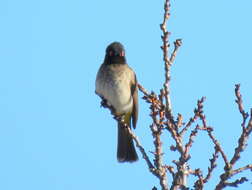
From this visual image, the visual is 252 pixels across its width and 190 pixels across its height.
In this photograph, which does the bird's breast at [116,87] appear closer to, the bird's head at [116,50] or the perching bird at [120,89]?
the perching bird at [120,89]

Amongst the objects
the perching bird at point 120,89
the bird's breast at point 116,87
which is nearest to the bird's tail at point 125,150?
the perching bird at point 120,89

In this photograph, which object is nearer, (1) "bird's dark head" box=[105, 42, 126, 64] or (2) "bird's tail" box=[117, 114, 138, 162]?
(1) "bird's dark head" box=[105, 42, 126, 64]

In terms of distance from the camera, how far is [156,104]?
4969 mm

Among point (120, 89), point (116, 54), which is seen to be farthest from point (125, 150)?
point (116, 54)

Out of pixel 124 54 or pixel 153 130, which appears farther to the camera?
pixel 124 54

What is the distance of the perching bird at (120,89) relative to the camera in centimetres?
784

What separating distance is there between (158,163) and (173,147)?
211mm

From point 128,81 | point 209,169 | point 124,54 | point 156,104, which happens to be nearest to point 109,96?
point 128,81

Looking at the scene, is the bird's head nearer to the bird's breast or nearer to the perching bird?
the perching bird

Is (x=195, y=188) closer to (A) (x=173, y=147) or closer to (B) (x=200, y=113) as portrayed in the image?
(A) (x=173, y=147)

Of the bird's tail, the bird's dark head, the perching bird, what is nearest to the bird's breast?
the perching bird

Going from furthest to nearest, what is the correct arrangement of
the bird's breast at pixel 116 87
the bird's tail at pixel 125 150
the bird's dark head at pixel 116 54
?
the bird's tail at pixel 125 150 → the bird's dark head at pixel 116 54 → the bird's breast at pixel 116 87

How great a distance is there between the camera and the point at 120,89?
7.88 m

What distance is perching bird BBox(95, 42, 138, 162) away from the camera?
25.7 feet
